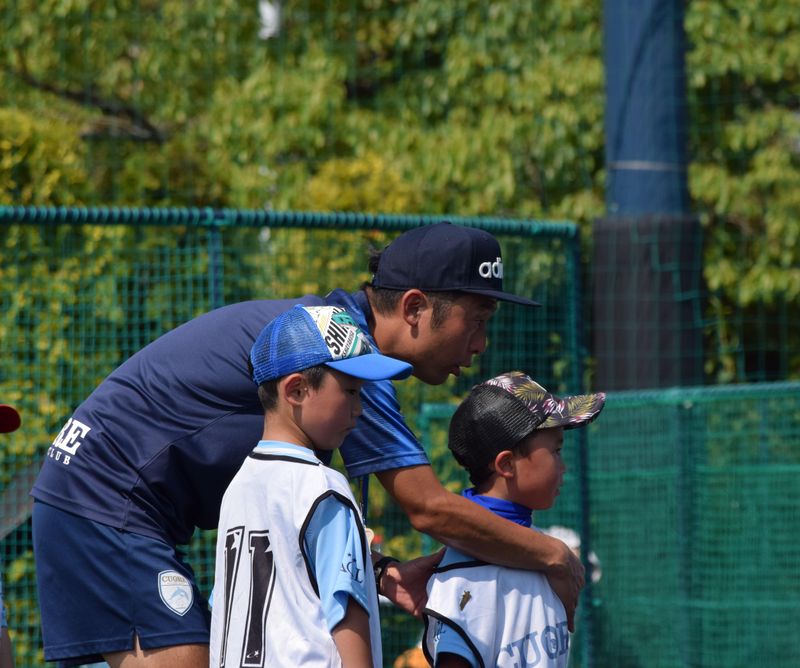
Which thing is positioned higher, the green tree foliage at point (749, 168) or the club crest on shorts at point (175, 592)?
the green tree foliage at point (749, 168)

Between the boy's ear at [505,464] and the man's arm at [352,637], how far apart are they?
69 centimetres

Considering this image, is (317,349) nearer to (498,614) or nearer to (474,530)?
(474,530)

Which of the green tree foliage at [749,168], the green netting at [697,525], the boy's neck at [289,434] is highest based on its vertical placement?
the green tree foliage at [749,168]

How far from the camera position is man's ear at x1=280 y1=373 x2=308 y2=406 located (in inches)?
98.7

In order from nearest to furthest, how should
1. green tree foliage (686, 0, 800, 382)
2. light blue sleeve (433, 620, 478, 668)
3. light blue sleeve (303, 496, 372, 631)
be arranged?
light blue sleeve (303, 496, 372, 631) → light blue sleeve (433, 620, 478, 668) → green tree foliage (686, 0, 800, 382)

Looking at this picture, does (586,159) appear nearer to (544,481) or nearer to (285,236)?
(285,236)

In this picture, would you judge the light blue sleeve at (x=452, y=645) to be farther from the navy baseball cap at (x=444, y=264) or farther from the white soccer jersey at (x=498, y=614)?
the navy baseball cap at (x=444, y=264)

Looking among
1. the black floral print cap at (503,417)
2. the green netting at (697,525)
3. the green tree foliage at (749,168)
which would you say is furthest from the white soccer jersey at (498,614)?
the green tree foliage at (749,168)

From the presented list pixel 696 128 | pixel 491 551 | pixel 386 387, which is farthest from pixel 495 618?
pixel 696 128

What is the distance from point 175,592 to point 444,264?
3.22ft

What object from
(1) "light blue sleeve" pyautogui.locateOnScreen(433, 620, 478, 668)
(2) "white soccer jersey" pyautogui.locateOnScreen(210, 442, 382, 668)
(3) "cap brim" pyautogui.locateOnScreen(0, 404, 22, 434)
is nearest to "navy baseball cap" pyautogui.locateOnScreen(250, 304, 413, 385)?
(2) "white soccer jersey" pyautogui.locateOnScreen(210, 442, 382, 668)

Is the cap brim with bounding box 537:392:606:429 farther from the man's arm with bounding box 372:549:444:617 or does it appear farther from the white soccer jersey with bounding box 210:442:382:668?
the white soccer jersey with bounding box 210:442:382:668

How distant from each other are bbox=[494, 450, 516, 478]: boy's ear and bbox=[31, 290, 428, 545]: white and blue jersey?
17cm

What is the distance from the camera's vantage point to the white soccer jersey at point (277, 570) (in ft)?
7.75
